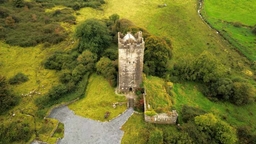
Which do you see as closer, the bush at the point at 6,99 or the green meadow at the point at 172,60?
the green meadow at the point at 172,60

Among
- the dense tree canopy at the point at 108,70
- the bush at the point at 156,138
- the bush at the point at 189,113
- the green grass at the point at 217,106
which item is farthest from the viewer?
the dense tree canopy at the point at 108,70

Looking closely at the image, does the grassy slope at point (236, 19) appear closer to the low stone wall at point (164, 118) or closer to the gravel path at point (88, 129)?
the low stone wall at point (164, 118)

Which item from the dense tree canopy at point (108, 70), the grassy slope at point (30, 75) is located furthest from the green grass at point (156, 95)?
the grassy slope at point (30, 75)

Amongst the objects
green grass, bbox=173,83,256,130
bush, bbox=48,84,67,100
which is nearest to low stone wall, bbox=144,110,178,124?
green grass, bbox=173,83,256,130

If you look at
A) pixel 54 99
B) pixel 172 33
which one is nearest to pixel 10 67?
pixel 54 99

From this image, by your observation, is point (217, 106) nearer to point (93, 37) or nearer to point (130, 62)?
point (130, 62)

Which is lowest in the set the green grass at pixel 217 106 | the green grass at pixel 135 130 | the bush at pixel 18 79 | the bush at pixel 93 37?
the green grass at pixel 217 106

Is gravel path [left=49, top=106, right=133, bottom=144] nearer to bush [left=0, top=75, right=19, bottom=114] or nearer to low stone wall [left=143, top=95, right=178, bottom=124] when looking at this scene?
low stone wall [left=143, top=95, right=178, bottom=124]
